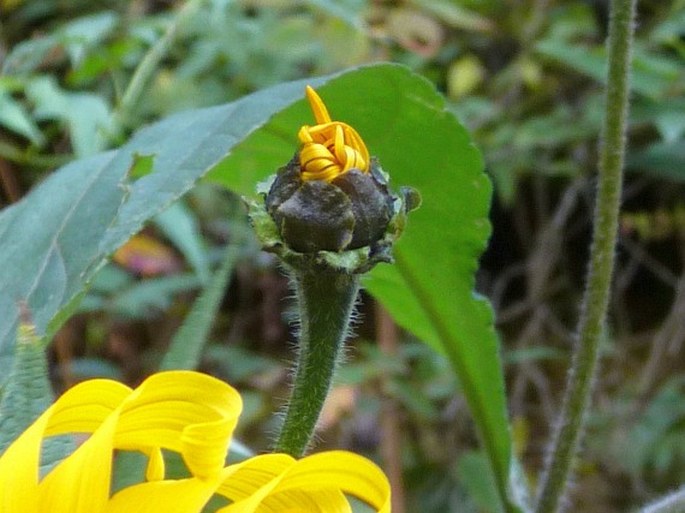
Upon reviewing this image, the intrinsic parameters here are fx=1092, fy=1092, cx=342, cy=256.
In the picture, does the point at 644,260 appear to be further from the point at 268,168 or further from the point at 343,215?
the point at 343,215

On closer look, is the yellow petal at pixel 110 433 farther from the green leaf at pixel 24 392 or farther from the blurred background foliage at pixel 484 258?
the blurred background foliage at pixel 484 258

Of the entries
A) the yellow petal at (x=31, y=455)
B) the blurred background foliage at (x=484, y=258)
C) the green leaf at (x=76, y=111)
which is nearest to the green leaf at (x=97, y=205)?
the yellow petal at (x=31, y=455)

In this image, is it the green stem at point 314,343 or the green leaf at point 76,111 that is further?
the green leaf at point 76,111

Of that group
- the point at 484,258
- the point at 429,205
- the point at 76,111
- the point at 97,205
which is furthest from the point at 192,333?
the point at 484,258

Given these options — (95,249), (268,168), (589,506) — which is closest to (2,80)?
(268,168)

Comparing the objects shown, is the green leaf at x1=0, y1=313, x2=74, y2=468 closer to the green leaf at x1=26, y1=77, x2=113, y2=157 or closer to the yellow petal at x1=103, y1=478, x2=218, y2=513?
the yellow petal at x1=103, y1=478, x2=218, y2=513

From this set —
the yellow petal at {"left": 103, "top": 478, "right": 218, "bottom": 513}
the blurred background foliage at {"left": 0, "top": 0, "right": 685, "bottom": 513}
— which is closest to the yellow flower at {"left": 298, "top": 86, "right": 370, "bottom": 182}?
the yellow petal at {"left": 103, "top": 478, "right": 218, "bottom": 513}

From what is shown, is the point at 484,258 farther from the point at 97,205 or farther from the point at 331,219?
the point at 331,219
